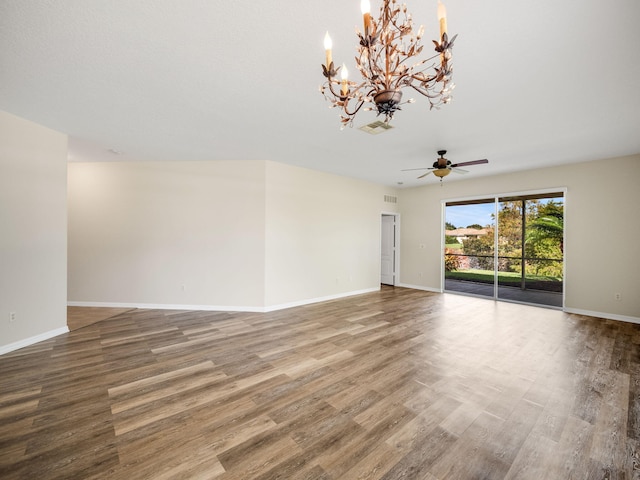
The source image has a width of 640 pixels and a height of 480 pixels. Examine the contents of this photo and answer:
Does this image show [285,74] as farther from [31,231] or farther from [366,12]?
[31,231]

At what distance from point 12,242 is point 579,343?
25.2 feet

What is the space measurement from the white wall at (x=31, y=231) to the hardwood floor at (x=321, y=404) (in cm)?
41

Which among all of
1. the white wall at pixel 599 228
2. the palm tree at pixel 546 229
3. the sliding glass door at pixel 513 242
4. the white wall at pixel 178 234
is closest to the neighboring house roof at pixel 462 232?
the sliding glass door at pixel 513 242

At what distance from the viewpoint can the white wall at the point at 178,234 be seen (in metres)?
5.12

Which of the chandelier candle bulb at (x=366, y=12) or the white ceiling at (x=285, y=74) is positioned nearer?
the chandelier candle bulb at (x=366, y=12)

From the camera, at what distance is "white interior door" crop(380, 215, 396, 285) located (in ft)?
26.6

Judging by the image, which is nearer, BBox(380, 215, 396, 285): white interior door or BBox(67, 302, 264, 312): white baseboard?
BBox(67, 302, 264, 312): white baseboard

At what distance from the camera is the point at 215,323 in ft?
14.3

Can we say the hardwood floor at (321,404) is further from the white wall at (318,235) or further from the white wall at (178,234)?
the white wall at (318,235)

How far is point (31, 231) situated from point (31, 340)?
1.45 m

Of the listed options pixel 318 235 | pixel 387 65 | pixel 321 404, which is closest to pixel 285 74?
pixel 387 65

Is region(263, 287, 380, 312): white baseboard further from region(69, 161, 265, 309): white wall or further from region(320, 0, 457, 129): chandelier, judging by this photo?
region(320, 0, 457, 129): chandelier

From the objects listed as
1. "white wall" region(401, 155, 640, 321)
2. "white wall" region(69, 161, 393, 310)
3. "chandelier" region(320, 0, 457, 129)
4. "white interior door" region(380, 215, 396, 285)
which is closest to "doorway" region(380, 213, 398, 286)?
"white interior door" region(380, 215, 396, 285)

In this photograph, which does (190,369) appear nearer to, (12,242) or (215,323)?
(215,323)
